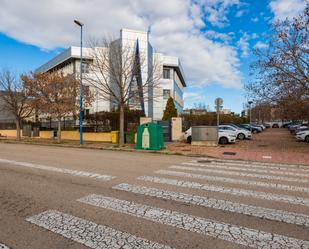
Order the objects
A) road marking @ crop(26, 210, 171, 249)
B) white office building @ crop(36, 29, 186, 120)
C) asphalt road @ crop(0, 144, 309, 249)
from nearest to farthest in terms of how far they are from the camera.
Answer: road marking @ crop(26, 210, 171, 249) → asphalt road @ crop(0, 144, 309, 249) → white office building @ crop(36, 29, 186, 120)

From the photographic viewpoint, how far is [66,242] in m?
3.29

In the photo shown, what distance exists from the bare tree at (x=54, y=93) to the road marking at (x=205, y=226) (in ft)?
55.3

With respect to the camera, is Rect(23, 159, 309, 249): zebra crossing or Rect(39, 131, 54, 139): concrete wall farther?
Rect(39, 131, 54, 139): concrete wall

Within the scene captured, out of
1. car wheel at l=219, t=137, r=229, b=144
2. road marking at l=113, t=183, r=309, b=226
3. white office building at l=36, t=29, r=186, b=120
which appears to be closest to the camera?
road marking at l=113, t=183, r=309, b=226

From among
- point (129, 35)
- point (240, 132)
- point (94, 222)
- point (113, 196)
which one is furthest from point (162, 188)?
point (129, 35)

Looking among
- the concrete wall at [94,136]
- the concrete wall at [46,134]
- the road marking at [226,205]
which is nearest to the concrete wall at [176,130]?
the concrete wall at [94,136]

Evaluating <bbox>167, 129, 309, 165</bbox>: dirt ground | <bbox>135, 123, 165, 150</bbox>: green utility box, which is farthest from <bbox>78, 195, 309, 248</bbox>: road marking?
<bbox>135, 123, 165, 150</bbox>: green utility box

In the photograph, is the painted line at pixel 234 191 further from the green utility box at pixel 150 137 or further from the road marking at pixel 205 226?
the green utility box at pixel 150 137

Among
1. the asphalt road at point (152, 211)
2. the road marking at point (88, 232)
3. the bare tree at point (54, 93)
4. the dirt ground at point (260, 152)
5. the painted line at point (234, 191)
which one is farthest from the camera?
the bare tree at point (54, 93)

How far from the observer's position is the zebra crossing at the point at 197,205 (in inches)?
132

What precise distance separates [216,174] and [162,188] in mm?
2523

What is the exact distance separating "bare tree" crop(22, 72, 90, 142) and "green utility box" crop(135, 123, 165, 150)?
8.54m

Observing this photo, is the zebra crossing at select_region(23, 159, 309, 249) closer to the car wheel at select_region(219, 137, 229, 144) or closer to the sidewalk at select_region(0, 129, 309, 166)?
the sidewalk at select_region(0, 129, 309, 166)

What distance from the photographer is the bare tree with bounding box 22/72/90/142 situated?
20.3 meters
